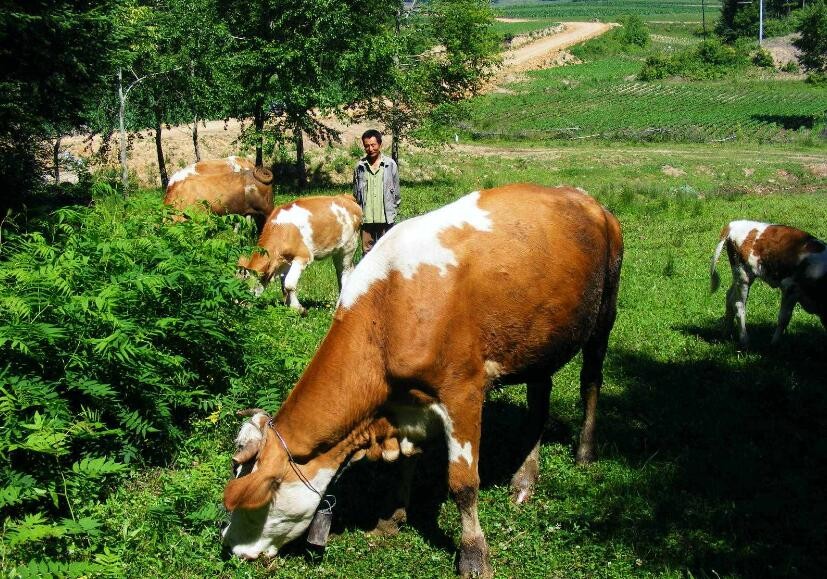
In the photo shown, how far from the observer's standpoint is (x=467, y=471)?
17.0ft

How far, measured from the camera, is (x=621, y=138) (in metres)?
44.4

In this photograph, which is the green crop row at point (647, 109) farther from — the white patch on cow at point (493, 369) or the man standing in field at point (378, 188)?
the white patch on cow at point (493, 369)

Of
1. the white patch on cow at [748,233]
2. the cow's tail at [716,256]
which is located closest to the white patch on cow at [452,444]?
the white patch on cow at [748,233]

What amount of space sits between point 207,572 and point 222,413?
1.82 meters

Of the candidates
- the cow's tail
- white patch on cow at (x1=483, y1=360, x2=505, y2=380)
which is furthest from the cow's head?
the cow's tail

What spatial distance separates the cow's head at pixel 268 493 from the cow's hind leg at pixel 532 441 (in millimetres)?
1788

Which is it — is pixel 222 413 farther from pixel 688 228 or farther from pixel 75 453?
pixel 688 228

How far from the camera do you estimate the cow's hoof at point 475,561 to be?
202 inches

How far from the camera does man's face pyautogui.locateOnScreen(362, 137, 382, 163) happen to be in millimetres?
8820

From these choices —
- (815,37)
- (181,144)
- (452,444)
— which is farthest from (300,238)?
(815,37)

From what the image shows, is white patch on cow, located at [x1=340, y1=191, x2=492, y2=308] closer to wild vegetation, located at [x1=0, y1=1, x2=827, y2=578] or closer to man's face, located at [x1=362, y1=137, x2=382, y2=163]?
wild vegetation, located at [x1=0, y1=1, x2=827, y2=578]

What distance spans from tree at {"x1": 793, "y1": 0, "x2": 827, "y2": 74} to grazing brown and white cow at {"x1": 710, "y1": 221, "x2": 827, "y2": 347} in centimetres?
5132

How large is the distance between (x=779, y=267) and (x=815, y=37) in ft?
175

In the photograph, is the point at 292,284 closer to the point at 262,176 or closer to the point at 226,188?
the point at 226,188
